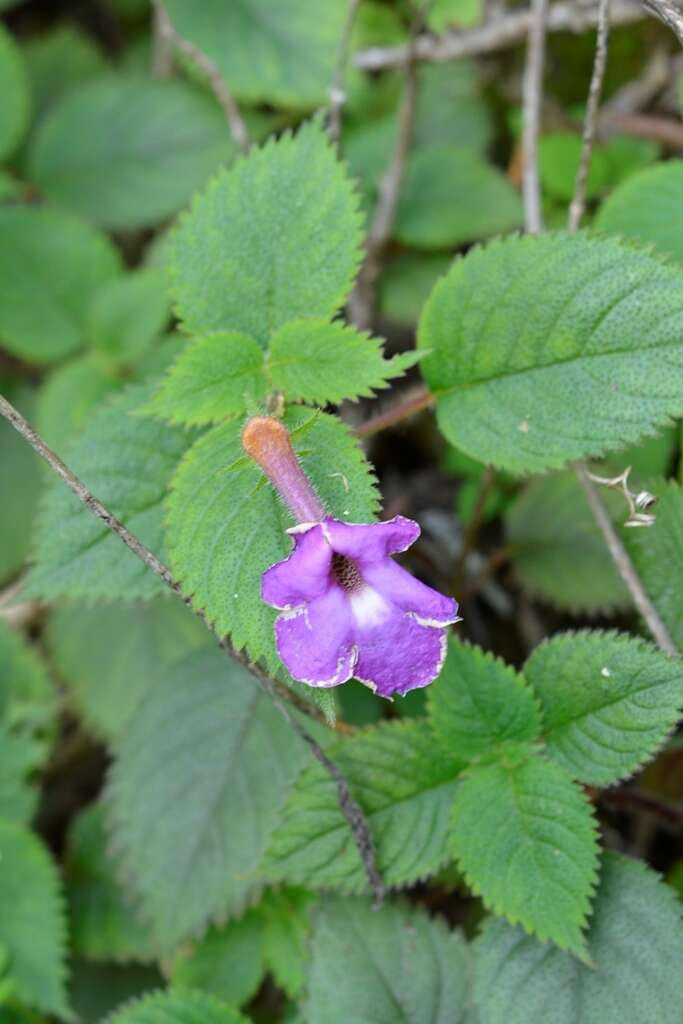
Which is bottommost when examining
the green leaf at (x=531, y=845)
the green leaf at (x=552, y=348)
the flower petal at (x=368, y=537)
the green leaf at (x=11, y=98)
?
the green leaf at (x=531, y=845)

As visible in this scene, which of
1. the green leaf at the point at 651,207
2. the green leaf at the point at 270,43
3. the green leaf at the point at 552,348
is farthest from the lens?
the green leaf at the point at 270,43

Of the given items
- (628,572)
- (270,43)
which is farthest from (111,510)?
(270,43)

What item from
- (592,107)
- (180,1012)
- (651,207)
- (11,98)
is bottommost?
(180,1012)

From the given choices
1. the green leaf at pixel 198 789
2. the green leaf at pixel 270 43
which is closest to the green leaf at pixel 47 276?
the green leaf at pixel 270 43

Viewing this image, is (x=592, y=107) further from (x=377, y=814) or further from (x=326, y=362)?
(x=377, y=814)

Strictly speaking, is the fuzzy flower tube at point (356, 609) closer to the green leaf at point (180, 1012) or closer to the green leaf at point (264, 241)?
the green leaf at point (264, 241)

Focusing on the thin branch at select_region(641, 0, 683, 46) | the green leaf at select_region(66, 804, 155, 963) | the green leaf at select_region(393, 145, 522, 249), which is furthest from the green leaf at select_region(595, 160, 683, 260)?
the green leaf at select_region(66, 804, 155, 963)

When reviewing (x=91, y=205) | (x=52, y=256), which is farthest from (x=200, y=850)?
(x=91, y=205)
